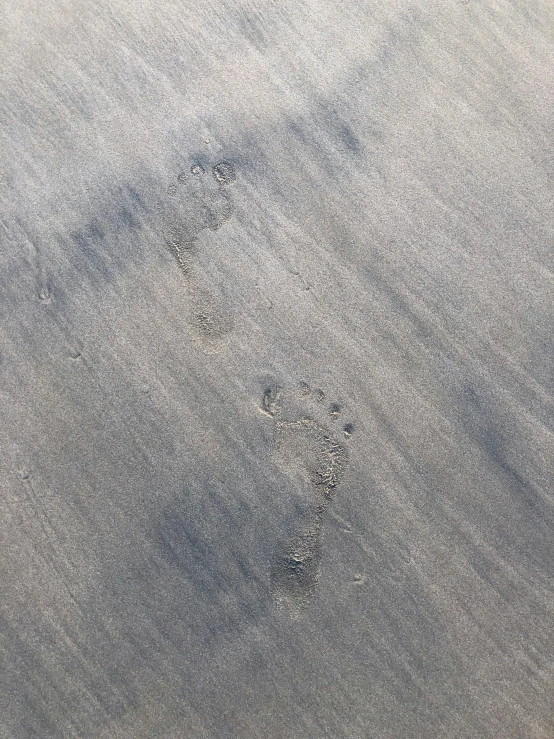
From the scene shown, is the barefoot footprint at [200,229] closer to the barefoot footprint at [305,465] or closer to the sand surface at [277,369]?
the sand surface at [277,369]

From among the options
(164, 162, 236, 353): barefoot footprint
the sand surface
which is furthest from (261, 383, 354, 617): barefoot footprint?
(164, 162, 236, 353): barefoot footprint

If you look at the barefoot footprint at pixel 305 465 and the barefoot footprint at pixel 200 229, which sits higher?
the barefoot footprint at pixel 200 229

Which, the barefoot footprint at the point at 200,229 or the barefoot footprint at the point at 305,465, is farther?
the barefoot footprint at the point at 200,229

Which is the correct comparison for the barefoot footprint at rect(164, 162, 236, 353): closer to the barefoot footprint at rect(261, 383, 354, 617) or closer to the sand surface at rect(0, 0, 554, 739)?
the sand surface at rect(0, 0, 554, 739)

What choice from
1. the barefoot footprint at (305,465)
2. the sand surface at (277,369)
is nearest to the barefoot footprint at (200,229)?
the sand surface at (277,369)

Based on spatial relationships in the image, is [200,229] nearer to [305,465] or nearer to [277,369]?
[277,369]
